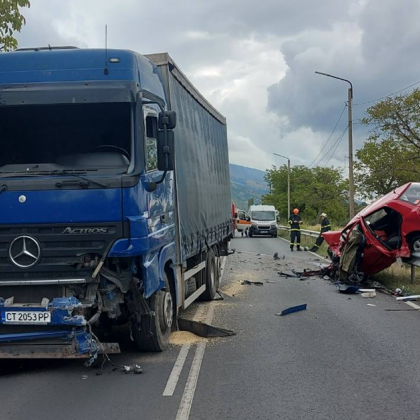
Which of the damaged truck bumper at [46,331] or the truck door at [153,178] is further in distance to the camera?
the truck door at [153,178]

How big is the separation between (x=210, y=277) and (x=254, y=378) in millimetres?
4919

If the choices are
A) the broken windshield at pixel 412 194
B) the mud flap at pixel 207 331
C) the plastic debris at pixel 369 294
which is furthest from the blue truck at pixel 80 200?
the broken windshield at pixel 412 194

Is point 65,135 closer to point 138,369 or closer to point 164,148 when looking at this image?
point 164,148

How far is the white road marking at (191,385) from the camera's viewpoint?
4805mm

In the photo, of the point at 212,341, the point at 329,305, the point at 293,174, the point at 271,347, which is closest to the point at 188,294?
the point at 212,341

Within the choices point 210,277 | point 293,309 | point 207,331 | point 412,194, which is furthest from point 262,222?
point 207,331

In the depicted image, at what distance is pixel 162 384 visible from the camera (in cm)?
558

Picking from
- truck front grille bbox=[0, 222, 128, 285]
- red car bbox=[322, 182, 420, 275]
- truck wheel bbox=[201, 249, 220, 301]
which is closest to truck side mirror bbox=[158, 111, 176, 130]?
truck front grille bbox=[0, 222, 128, 285]

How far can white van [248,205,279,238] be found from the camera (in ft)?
124

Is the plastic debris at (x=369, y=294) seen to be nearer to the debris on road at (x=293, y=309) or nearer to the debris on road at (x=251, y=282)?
the debris on road at (x=293, y=309)

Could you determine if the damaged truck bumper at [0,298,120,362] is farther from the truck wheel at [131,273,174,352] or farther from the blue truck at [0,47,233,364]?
the truck wheel at [131,273,174,352]

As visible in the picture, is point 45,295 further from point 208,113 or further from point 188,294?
point 208,113

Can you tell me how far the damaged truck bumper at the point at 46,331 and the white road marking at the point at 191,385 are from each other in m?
1.00

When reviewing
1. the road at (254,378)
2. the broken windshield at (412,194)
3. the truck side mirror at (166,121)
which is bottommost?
the road at (254,378)
